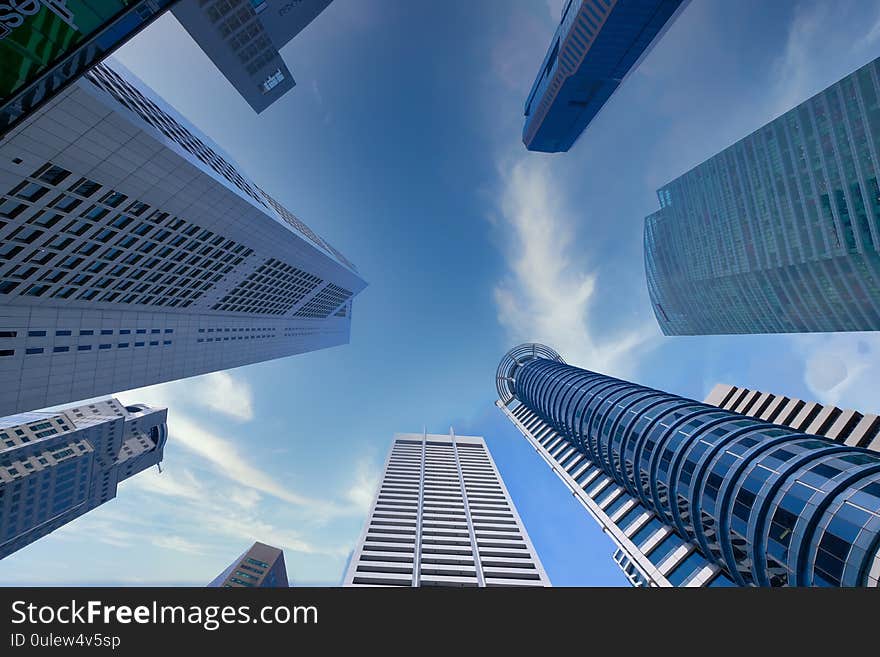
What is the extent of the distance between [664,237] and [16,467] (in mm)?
158993

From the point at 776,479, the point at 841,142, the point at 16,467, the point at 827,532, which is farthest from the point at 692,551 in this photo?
the point at 16,467

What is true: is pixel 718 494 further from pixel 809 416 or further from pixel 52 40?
pixel 52 40

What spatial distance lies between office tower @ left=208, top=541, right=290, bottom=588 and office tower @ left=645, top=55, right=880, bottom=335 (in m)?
131

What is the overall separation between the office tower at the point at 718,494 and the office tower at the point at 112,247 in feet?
188

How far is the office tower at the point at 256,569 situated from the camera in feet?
286

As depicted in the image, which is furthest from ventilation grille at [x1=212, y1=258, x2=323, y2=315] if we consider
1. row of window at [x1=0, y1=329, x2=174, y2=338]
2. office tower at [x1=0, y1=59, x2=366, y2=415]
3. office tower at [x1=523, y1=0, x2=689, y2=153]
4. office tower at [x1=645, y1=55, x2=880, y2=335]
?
office tower at [x1=523, y1=0, x2=689, y2=153]

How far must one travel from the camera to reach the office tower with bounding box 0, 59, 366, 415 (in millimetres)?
26047

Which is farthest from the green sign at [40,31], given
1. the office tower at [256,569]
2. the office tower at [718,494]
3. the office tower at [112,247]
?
Answer: the office tower at [256,569]

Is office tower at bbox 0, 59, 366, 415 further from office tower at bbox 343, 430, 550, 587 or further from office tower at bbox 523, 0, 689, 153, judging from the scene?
office tower at bbox 523, 0, 689, 153

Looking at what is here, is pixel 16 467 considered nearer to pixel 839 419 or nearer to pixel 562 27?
pixel 839 419

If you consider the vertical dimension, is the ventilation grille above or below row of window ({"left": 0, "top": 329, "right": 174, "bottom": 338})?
above

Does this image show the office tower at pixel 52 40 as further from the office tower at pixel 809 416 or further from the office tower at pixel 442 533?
the office tower at pixel 809 416

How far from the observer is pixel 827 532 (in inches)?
886

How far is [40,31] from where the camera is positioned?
1070 centimetres
